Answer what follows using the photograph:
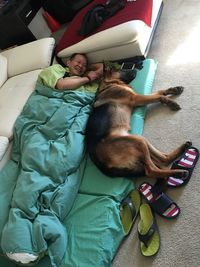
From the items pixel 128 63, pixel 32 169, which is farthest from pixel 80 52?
pixel 32 169

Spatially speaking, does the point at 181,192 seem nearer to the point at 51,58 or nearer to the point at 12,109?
the point at 12,109

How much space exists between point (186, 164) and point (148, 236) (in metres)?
0.52

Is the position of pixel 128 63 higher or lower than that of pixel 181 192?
higher

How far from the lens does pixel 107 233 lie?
1.66 metres

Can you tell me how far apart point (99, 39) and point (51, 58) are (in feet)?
1.94

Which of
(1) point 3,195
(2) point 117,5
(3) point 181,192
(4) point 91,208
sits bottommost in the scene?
(3) point 181,192

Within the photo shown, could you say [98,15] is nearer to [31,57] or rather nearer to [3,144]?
[31,57]

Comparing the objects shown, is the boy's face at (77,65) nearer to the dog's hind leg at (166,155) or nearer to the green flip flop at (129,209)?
the dog's hind leg at (166,155)

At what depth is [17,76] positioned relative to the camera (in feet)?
9.63

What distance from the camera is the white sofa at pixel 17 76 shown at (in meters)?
2.43

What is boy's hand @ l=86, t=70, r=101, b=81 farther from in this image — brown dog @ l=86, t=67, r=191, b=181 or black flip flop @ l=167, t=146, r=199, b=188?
black flip flop @ l=167, t=146, r=199, b=188

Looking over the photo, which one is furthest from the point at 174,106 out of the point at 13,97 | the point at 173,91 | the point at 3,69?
the point at 3,69

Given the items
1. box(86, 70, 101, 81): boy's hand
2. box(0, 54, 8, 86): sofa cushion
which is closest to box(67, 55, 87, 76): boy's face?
box(86, 70, 101, 81): boy's hand

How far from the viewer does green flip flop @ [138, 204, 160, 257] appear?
5.23ft
